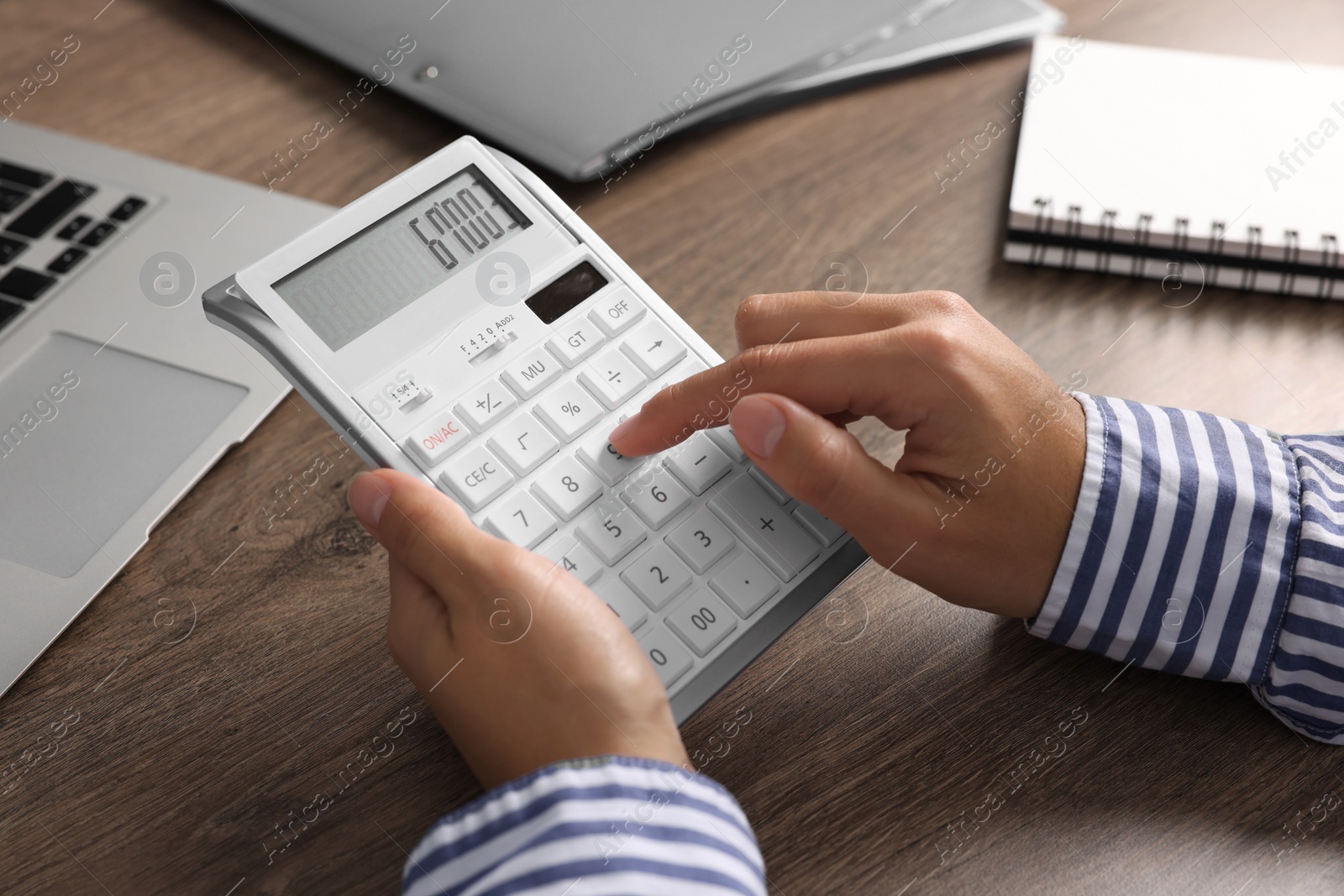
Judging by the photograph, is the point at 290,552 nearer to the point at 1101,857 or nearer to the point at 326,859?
the point at 326,859

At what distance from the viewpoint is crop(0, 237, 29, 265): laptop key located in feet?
1.93

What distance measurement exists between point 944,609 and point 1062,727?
0.24 feet

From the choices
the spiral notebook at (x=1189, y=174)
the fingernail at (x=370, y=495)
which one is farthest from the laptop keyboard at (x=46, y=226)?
the spiral notebook at (x=1189, y=174)

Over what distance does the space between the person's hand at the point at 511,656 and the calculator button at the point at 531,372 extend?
0.26 ft

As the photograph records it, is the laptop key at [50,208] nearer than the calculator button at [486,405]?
No

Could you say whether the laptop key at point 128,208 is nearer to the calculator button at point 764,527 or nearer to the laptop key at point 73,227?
the laptop key at point 73,227

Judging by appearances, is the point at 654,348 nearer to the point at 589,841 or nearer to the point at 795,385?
the point at 795,385

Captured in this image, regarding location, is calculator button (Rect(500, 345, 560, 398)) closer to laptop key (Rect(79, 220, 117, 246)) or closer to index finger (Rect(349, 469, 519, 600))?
index finger (Rect(349, 469, 519, 600))

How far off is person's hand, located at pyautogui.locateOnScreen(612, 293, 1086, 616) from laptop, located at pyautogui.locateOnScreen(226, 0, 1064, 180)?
251 millimetres

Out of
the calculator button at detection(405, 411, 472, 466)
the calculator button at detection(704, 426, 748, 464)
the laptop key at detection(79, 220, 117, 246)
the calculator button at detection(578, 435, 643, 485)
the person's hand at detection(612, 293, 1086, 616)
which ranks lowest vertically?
the person's hand at detection(612, 293, 1086, 616)

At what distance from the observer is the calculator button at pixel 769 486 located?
0.45m

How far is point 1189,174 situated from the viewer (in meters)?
0.61

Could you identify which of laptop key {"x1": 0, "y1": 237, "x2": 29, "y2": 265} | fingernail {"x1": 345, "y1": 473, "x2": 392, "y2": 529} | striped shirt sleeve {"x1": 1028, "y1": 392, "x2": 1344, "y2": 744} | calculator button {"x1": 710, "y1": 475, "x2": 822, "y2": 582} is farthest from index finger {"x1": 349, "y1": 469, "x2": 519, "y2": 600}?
laptop key {"x1": 0, "y1": 237, "x2": 29, "y2": 265}

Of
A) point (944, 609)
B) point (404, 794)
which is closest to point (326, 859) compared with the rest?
point (404, 794)
